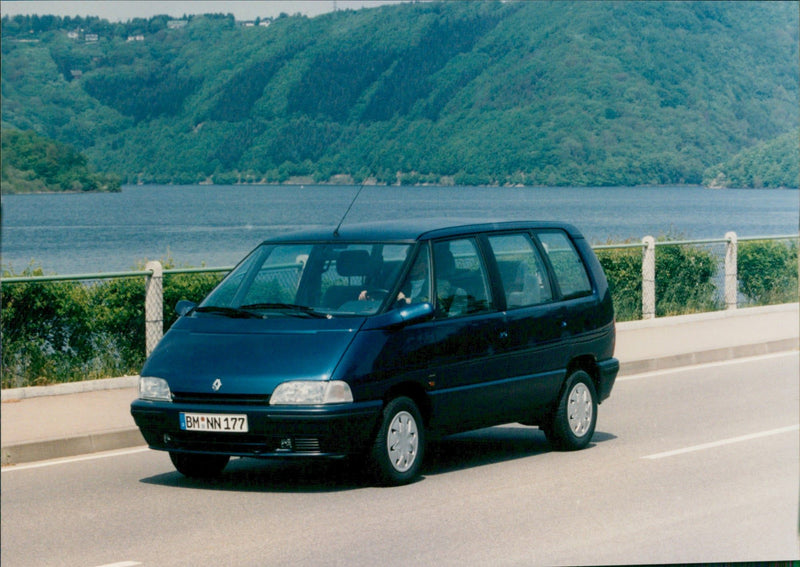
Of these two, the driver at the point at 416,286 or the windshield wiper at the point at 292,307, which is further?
A: the driver at the point at 416,286

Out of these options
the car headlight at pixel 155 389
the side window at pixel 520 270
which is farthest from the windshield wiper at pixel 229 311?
the side window at pixel 520 270

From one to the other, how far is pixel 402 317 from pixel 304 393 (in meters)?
0.90

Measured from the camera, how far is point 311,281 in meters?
9.12

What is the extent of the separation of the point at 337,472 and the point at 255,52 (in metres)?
3.32

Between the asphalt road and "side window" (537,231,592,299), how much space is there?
4.22ft

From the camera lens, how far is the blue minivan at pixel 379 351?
8148 millimetres

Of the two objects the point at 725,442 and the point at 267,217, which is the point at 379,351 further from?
the point at 267,217

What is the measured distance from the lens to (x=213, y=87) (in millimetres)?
7453

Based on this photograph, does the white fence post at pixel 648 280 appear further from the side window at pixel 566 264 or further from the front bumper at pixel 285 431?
the front bumper at pixel 285 431

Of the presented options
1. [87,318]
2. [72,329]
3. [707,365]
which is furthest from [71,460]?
[707,365]

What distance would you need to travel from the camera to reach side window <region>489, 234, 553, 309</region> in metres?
9.57

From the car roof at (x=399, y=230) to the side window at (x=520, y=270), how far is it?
13 centimetres

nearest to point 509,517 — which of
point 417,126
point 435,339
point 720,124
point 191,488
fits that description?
point 435,339

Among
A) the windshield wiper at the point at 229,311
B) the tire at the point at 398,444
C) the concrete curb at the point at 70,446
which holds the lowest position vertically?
the concrete curb at the point at 70,446
